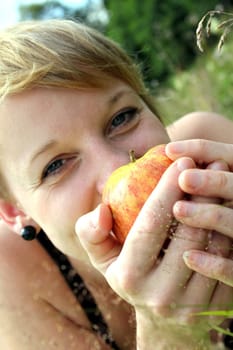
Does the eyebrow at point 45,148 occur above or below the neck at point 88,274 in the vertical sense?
above

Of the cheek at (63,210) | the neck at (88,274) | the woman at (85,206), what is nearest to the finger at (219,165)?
the woman at (85,206)

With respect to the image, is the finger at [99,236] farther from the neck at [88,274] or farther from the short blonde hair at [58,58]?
the neck at [88,274]

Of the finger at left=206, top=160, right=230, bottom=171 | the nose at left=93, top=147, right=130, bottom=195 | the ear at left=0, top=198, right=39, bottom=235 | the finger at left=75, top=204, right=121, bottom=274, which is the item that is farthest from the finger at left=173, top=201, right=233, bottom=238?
the ear at left=0, top=198, right=39, bottom=235

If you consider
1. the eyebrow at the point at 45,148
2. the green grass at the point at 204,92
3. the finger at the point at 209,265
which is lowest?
the green grass at the point at 204,92

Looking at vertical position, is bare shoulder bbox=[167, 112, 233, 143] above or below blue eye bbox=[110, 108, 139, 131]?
below

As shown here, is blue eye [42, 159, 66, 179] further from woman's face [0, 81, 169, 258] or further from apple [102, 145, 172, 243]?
apple [102, 145, 172, 243]

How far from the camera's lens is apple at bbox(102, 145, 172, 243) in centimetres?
164

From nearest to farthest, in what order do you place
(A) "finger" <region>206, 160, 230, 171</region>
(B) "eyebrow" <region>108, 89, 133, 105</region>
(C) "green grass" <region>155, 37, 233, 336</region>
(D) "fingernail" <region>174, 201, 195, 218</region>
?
(D) "fingernail" <region>174, 201, 195, 218</region>
(A) "finger" <region>206, 160, 230, 171</region>
(B) "eyebrow" <region>108, 89, 133, 105</region>
(C) "green grass" <region>155, 37, 233, 336</region>

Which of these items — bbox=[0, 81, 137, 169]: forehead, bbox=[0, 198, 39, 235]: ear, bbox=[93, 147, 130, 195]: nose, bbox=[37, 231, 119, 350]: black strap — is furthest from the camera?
bbox=[37, 231, 119, 350]: black strap

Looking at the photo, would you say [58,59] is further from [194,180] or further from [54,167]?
[194,180]

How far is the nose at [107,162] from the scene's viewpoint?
1.94 m

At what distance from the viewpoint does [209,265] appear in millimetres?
1501

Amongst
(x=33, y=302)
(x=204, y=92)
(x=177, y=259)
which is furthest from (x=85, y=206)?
(x=204, y=92)

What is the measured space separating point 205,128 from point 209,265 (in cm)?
165
